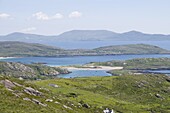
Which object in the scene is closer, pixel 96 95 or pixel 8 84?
pixel 8 84

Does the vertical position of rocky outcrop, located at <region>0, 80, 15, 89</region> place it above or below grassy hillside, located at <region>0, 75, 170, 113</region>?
above

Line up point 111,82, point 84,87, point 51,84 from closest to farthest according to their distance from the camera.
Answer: point 51,84
point 84,87
point 111,82

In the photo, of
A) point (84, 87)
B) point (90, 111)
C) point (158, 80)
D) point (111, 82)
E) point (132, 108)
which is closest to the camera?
point (90, 111)

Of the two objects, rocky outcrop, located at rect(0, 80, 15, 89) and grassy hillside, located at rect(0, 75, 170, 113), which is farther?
rocky outcrop, located at rect(0, 80, 15, 89)

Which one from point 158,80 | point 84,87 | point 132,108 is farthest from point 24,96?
point 158,80

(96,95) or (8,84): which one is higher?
(8,84)

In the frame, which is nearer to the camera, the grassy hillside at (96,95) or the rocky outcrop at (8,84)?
the grassy hillside at (96,95)

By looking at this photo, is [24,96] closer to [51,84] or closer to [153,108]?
Result: [153,108]

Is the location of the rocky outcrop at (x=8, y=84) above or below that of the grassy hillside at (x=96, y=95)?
above
